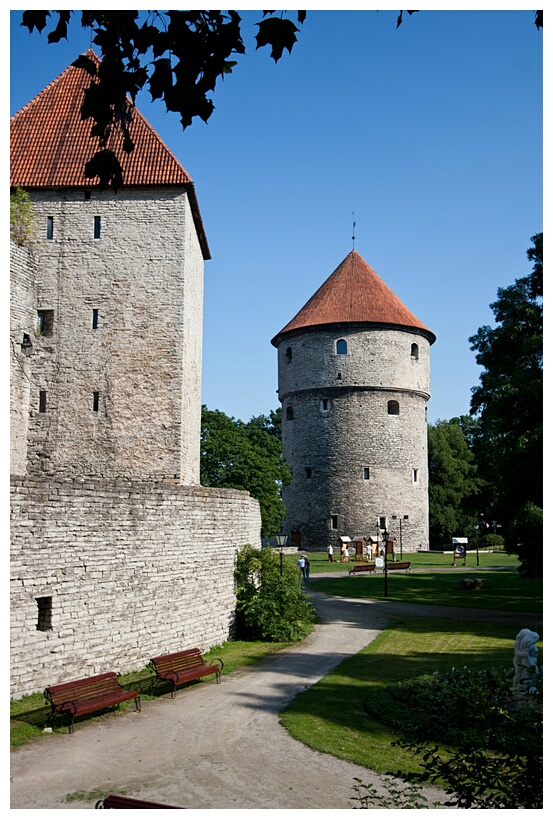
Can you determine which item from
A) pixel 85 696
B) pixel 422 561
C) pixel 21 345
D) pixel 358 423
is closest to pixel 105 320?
pixel 21 345

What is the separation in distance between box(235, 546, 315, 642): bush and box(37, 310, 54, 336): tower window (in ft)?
25.6

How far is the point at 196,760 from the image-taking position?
761cm

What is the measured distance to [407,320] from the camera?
4353 centimetres

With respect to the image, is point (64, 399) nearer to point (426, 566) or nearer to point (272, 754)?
point (272, 754)

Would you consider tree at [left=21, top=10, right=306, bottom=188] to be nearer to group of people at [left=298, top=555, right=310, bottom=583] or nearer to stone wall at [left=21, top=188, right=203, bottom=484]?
stone wall at [left=21, top=188, right=203, bottom=484]

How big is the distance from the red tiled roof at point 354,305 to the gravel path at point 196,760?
33.3 metres

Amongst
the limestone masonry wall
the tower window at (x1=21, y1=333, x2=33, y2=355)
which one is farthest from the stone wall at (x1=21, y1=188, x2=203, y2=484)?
the limestone masonry wall

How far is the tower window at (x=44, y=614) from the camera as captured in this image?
32.2ft

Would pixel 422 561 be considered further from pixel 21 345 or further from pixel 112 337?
pixel 21 345

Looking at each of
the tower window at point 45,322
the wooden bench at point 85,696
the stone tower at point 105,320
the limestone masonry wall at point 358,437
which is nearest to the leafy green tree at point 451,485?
the limestone masonry wall at point 358,437

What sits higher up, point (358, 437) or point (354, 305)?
point (354, 305)

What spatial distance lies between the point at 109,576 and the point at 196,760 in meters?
4.04

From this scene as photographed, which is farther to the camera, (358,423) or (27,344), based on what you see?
(358,423)
